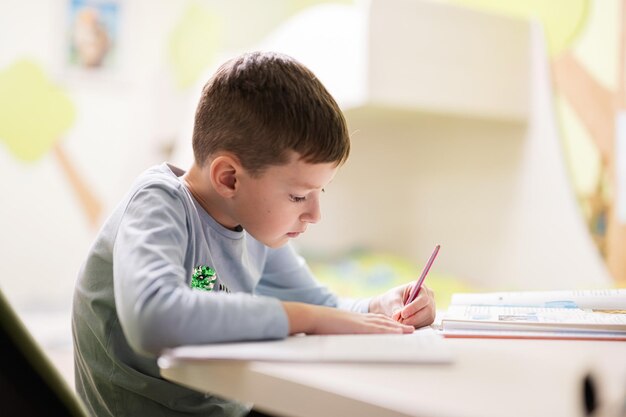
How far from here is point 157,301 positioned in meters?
0.59

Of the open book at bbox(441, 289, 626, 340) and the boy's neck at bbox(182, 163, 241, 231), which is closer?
the open book at bbox(441, 289, 626, 340)

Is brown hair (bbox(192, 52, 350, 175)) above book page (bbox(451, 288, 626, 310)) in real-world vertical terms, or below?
above

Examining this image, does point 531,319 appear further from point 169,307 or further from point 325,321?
point 169,307

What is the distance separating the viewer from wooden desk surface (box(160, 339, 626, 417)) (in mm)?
424

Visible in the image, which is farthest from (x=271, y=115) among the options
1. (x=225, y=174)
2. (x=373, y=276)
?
(x=373, y=276)

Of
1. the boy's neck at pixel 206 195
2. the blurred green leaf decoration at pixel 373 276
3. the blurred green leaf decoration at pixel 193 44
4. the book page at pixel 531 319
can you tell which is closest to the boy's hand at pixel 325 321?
the book page at pixel 531 319

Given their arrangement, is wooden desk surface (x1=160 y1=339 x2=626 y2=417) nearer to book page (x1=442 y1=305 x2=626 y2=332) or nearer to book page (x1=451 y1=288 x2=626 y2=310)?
book page (x1=442 y1=305 x2=626 y2=332)

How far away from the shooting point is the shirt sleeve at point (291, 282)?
1.01m

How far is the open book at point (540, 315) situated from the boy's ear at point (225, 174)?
28 cm

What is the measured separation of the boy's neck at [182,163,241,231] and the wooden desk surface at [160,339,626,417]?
11.6 inches

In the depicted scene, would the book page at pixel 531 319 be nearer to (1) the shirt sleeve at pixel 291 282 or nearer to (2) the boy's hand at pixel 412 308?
(2) the boy's hand at pixel 412 308

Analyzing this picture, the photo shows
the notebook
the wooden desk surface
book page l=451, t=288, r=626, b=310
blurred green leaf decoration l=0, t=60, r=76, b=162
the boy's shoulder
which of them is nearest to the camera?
the wooden desk surface

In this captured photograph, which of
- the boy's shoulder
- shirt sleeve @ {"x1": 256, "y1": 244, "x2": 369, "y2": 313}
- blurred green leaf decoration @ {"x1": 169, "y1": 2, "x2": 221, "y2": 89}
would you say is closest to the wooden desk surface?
the boy's shoulder

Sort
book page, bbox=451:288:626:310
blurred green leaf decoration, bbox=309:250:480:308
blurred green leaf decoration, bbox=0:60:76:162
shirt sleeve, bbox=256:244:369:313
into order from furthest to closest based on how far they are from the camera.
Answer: blurred green leaf decoration, bbox=0:60:76:162
blurred green leaf decoration, bbox=309:250:480:308
shirt sleeve, bbox=256:244:369:313
book page, bbox=451:288:626:310
